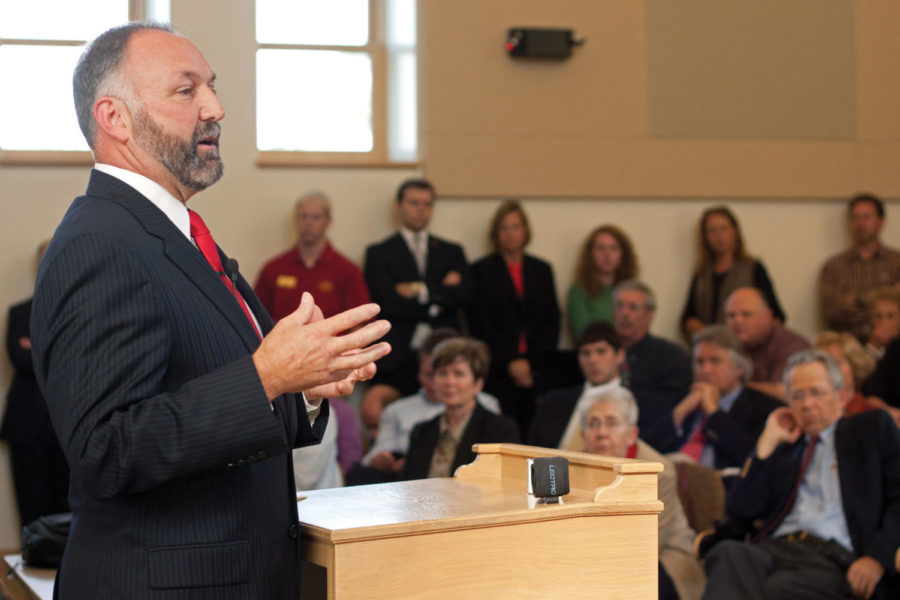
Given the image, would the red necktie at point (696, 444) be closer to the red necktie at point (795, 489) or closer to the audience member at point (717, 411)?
the audience member at point (717, 411)

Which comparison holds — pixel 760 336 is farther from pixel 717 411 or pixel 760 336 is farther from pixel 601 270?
pixel 717 411

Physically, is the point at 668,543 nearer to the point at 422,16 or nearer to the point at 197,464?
the point at 197,464

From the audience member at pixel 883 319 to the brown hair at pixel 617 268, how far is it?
1.43m

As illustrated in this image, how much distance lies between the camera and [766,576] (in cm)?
376

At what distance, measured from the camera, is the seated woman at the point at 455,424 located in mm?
4668

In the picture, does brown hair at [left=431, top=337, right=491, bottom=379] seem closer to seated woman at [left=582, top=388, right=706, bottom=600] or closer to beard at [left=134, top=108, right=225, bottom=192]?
seated woman at [left=582, top=388, right=706, bottom=600]

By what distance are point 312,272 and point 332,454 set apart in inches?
71.9

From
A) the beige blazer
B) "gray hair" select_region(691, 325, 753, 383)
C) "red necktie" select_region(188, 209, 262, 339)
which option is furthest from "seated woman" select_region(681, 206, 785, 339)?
"red necktie" select_region(188, 209, 262, 339)

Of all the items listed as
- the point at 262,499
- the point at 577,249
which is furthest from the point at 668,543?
the point at 577,249

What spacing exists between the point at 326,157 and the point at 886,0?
13.4 feet

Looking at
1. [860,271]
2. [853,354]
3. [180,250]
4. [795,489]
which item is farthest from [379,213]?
[180,250]

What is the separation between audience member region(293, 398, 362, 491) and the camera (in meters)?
4.45

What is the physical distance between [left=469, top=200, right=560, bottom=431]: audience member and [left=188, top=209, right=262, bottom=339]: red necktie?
4.78 metres

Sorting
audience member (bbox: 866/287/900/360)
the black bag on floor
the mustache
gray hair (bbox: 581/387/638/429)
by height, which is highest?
the mustache
